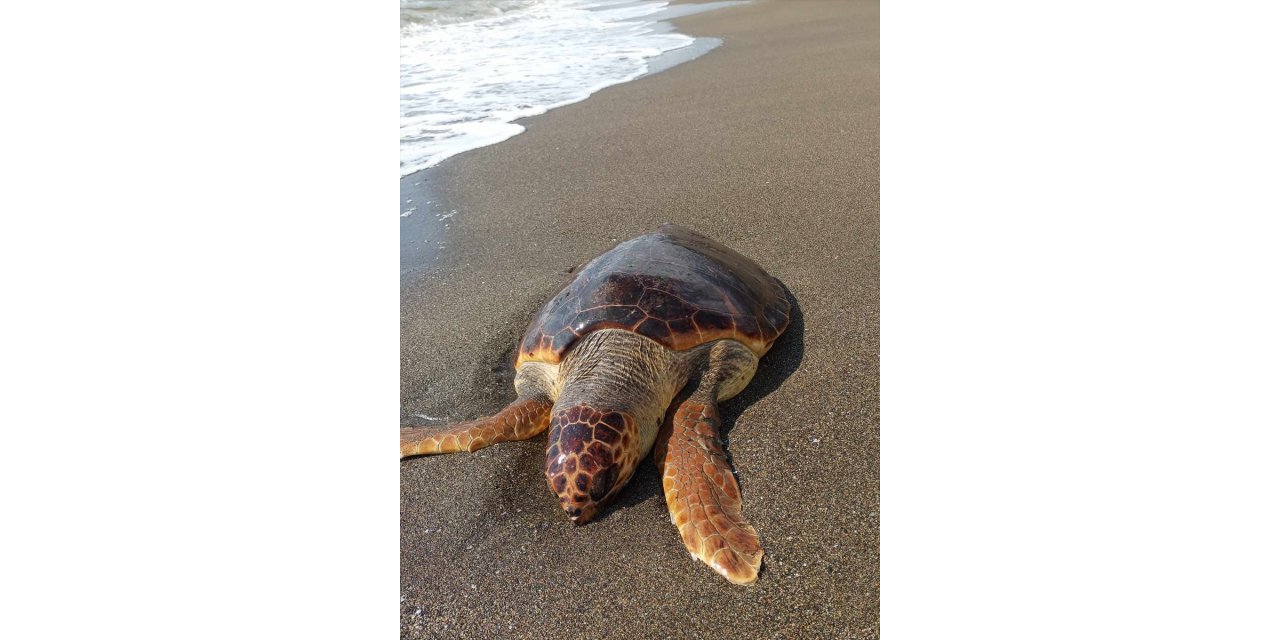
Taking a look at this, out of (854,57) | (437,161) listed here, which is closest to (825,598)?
(437,161)

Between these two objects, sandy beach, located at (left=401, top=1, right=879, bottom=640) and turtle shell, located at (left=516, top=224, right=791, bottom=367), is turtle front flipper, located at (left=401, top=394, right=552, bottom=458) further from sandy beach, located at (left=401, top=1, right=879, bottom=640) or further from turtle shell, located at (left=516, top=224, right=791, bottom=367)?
turtle shell, located at (left=516, top=224, right=791, bottom=367)

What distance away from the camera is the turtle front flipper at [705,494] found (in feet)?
5.98

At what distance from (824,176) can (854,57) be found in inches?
105

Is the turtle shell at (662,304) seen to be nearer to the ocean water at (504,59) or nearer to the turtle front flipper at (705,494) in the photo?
the turtle front flipper at (705,494)

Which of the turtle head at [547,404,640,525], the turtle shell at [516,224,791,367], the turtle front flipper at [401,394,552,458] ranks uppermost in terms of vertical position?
the turtle shell at [516,224,791,367]

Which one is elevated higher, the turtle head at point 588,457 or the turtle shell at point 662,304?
the turtle shell at point 662,304

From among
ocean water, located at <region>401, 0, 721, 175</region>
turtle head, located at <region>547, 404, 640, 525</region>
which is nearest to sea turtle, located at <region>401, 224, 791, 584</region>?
turtle head, located at <region>547, 404, 640, 525</region>

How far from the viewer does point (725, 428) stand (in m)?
2.38

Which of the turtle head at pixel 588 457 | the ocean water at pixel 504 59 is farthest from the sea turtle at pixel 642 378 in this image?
the ocean water at pixel 504 59

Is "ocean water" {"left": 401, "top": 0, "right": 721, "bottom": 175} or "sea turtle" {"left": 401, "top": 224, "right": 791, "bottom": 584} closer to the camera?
"sea turtle" {"left": 401, "top": 224, "right": 791, "bottom": 584}

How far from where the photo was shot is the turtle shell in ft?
8.07

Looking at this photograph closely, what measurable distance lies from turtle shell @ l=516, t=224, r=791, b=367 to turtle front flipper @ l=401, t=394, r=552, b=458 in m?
0.19

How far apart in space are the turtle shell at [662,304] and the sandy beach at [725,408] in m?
0.19

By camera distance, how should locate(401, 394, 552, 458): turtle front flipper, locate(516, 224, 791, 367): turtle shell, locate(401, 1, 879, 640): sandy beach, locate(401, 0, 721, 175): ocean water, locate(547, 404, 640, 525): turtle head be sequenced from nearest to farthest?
locate(401, 1, 879, 640): sandy beach, locate(547, 404, 640, 525): turtle head, locate(401, 394, 552, 458): turtle front flipper, locate(516, 224, 791, 367): turtle shell, locate(401, 0, 721, 175): ocean water
